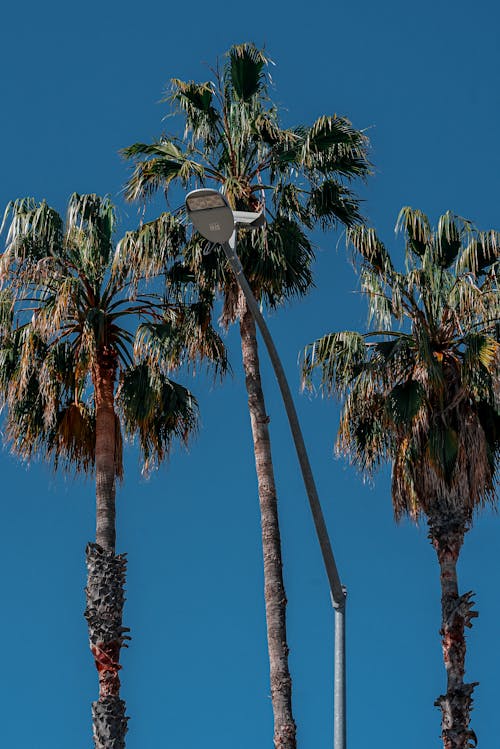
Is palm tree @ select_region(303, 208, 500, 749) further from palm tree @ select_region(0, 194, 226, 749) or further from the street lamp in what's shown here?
the street lamp

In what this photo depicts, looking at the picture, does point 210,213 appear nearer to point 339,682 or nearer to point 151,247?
point 339,682

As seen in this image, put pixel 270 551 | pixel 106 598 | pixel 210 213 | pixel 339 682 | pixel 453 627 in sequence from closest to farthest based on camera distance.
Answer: pixel 210 213, pixel 339 682, pixel 106 598, pixel 270 551, pixel 453 627

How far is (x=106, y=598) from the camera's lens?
18766 mm

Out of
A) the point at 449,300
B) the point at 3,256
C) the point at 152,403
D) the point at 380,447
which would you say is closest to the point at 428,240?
the point at 449,300

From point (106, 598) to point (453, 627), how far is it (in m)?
5.40

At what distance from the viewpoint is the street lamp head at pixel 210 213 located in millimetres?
11445

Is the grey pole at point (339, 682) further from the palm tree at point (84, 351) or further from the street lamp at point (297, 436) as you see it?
the palm tree at point (84, 351)

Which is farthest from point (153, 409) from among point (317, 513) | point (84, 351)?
point (317, 513)

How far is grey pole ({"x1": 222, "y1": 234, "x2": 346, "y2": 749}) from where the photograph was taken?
39.8 ft

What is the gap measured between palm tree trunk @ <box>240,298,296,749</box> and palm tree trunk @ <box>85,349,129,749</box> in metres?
2.00

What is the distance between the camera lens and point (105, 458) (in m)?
20.0

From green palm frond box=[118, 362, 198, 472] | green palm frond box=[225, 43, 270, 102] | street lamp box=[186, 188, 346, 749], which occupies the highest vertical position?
green palm frond box=[225, 43, 270, 102]

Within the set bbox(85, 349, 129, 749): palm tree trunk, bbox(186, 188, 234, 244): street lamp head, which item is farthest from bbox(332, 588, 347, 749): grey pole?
bbox(85, 349, 129, 749): palm tree trunk

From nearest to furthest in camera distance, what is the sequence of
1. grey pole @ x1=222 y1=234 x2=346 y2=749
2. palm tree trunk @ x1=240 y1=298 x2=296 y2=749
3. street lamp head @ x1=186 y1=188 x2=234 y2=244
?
1. street lamp head @ x1=186 y1=188 x2=234 y2=244
2. grey pole @ x1=222 y1=234 x2=346 y2=749
3. palm tree trunk @ x1=240 y1=298 x2=296 y2=749
